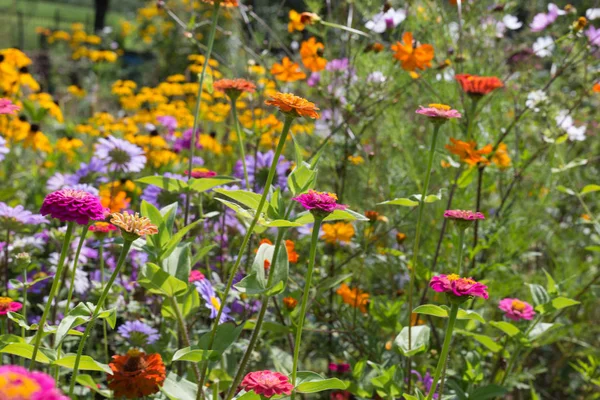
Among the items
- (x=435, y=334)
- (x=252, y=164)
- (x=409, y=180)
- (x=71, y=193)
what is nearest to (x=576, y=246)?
(x=409, y=180)

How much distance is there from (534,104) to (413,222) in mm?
441

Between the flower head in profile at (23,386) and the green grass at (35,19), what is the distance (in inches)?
285

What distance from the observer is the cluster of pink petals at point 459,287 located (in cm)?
93

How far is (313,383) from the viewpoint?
96cm

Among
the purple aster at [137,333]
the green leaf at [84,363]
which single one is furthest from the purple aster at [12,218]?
the green leaf at [84,363]

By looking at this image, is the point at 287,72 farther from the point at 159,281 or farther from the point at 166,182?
the point at 159,281

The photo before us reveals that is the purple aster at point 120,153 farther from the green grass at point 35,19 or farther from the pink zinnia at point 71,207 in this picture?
the green grass at point 35,19

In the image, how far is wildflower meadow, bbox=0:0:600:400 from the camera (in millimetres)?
984

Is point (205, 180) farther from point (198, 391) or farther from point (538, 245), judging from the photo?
point (538, 245)

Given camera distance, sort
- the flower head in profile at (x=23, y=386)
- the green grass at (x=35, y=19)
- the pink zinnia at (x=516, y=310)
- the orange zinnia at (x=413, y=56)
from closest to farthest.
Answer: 1. the flower head in profile at (x=23, y=386)
2. the pink zinnia at (x=516, y=310)
3. the orange zinnia at (x=413, y=56)
4. the green grass at (x=35, y=19)

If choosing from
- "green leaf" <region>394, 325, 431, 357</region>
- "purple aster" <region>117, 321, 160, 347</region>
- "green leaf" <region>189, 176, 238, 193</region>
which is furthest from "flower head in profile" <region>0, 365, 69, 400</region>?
"purple aster" <region>117, 321, 160, 347</region>

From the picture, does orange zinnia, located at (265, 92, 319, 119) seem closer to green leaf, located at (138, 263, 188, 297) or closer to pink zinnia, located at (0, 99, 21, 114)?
green leaf, located at (138, 263, 188, 297)

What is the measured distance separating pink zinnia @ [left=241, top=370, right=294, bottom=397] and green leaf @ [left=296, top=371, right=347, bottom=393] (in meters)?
0.05

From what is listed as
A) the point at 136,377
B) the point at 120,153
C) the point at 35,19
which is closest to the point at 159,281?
the point at 136,377
